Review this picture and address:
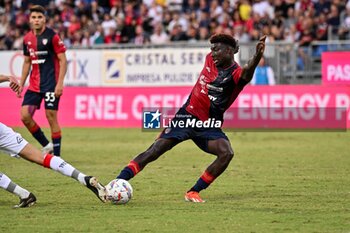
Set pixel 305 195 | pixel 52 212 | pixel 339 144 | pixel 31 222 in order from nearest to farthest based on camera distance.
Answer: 1. pixel 31 222
2. pixel 52 212
3. pixel 305 195
4. pixel 339 144

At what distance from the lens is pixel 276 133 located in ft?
79.6

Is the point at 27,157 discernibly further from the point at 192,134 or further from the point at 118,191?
the point at 192,134

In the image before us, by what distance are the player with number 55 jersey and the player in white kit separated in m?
5.31

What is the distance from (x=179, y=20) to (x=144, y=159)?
20071 mm

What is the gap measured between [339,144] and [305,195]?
8.76 metres

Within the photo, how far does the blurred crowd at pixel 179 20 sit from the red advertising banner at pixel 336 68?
2.51m

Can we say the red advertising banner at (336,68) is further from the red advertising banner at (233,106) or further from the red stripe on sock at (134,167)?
the red stripe on sock at (134,167)

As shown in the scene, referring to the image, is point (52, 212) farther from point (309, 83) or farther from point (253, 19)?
point (253, 19)

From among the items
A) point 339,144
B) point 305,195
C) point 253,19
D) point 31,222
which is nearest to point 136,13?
point 253,19

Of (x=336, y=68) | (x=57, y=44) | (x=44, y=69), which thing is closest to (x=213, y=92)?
(x=57, y=44)

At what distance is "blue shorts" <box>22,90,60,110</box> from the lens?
1650cm

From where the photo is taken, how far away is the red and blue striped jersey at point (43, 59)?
16.4 m

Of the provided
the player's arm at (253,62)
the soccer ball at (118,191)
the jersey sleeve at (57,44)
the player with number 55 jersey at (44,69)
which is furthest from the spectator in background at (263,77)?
the soccer ball at (118,191)

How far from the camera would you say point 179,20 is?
31.1 metres
